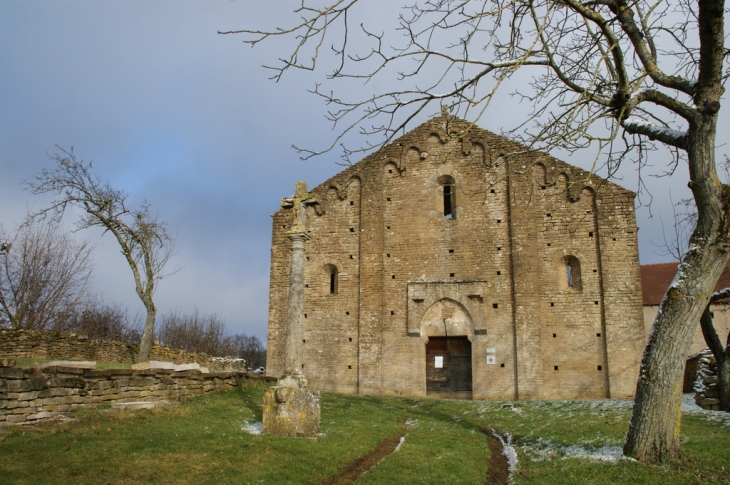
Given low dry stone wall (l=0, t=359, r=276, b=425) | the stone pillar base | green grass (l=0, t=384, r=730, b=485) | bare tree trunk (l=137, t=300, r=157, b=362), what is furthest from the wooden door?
bare tree trunk (l=137, t=300, r=157, b=362)

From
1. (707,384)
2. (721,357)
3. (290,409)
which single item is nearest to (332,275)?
(290,409)

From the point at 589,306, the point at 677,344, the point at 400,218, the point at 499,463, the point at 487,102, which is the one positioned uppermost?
the point at 400,218

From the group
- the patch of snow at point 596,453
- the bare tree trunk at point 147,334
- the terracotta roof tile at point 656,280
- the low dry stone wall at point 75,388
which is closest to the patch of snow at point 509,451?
the patch of snow at point 596,453

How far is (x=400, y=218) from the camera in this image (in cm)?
1886

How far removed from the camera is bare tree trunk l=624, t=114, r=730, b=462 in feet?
22.6

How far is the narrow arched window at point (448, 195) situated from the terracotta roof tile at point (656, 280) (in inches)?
552

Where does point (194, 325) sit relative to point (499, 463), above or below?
above

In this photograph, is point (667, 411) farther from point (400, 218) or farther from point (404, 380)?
point (400, 218)

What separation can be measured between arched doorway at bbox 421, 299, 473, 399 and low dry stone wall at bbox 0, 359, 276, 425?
25.2 feet

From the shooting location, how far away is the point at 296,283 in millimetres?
10992

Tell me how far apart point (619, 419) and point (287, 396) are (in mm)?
6830

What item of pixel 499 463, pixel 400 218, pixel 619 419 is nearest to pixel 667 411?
pixel 499 463

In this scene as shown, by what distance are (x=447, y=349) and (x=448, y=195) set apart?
522 centimetres

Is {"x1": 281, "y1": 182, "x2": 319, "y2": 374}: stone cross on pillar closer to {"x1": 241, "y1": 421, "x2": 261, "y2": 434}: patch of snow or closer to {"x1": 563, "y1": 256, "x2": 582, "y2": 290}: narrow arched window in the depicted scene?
{"x1": 241, "y1": 421, "x2": 261, "y2": 434}: patch of snow
